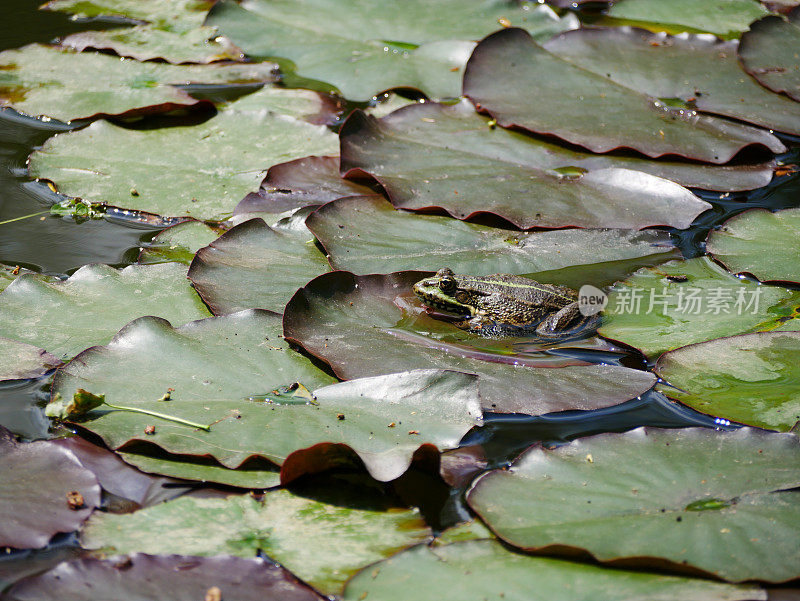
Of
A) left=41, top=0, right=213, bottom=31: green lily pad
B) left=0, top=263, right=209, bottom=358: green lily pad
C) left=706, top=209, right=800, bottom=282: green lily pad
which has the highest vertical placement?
left=41, top=0, right=213, bottom=31: green lily pad

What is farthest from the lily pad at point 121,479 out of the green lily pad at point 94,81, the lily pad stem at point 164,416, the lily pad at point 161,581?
the green lily pad at point 94,81

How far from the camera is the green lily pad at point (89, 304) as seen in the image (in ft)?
10.2

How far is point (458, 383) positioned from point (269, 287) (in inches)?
44.8

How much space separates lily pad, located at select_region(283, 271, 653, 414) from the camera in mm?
2789

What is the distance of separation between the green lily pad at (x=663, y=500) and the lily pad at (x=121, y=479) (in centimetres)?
100

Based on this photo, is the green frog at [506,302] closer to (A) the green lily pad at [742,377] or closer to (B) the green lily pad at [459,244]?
(B) the green lily pad at [459,244]

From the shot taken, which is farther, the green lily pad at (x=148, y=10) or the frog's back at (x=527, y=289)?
the green lily pad at (x=148, y=10)

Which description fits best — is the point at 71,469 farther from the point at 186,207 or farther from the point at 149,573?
the point at 186,207

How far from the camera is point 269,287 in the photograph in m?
3.37

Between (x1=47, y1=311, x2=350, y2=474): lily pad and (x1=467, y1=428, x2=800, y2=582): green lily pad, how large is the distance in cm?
72

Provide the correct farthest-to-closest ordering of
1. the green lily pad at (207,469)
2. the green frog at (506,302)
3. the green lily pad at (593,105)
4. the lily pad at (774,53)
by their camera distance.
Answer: the lily pad at (774,53) → the green lily pad at (593,105) → the green frog at (506,302) → the green lily pad at (207,469)

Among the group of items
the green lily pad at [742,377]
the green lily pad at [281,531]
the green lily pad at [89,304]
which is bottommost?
the green lily pad at [281,531]
